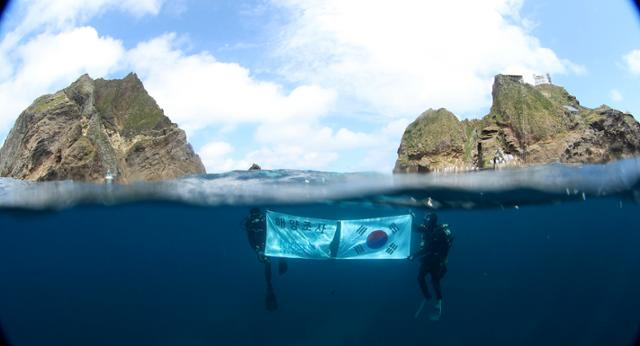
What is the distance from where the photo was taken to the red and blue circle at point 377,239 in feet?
45.0

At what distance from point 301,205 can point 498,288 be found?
32573 millimetres

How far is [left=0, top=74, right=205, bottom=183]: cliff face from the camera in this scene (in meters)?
29.8

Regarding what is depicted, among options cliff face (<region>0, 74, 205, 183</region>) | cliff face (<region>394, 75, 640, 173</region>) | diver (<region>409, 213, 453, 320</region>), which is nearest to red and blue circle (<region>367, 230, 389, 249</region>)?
diver (<region>409, 213, 453, 320</region>)

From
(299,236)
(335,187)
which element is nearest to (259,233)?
(299,236)

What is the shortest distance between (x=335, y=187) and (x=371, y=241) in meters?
6.05

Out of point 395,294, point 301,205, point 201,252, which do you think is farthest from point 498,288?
point 301,205

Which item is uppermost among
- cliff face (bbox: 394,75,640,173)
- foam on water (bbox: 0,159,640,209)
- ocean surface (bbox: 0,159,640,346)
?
cliff face (bbox: 394,75,640,173)

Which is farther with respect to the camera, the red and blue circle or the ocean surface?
the ocean surface

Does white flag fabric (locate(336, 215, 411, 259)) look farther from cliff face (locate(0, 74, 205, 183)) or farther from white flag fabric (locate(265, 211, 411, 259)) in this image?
cliff face (locate(0, 74, 205, 183))

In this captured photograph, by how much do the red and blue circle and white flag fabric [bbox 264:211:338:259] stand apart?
3.49 feet

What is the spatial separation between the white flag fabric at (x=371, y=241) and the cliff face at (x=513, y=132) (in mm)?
11243

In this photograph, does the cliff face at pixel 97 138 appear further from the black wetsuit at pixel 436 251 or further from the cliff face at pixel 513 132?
the black wetsuit at pixel 436 251

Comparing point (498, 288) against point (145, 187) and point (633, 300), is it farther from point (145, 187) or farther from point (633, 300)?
point (145, 187)

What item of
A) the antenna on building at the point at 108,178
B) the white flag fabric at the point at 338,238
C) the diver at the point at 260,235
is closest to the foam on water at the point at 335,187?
the antenna on building at the point at 108,178
